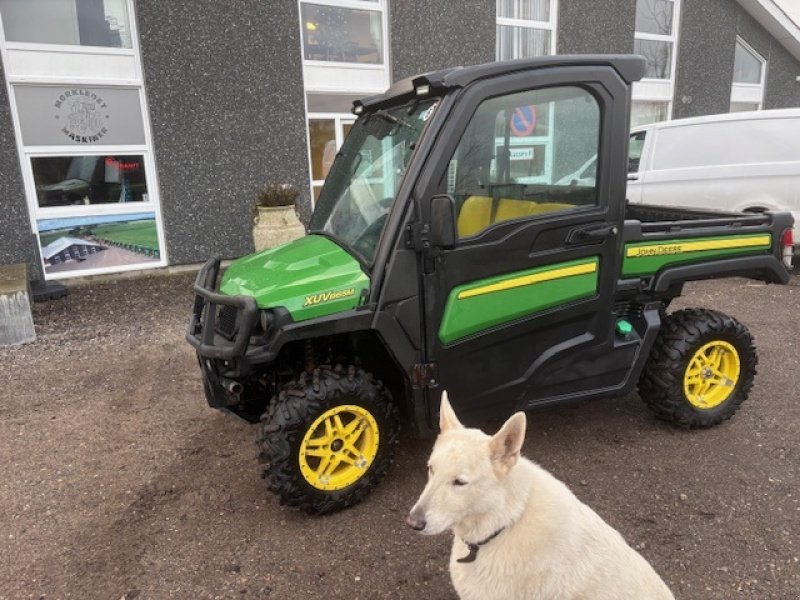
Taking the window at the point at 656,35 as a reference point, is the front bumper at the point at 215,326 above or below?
below

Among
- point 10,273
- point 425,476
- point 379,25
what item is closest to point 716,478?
point 425,476

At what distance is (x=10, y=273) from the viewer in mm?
7012

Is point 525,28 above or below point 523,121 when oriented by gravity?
above

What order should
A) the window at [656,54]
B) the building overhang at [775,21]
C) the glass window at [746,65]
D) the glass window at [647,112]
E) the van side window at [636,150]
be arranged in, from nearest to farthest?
the van side window at [636,150] → the window at [656,54] → the glass window at [647,112] → the building overhang at [775,21] → the glass window at [746,65]

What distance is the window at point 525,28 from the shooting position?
11.7 metres

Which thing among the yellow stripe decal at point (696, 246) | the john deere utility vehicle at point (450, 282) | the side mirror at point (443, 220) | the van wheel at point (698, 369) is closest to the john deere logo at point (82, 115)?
the john deere utility vehicle at point (450, 282)

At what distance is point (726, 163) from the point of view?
8383mm

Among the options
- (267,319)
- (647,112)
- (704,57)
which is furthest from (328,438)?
(704,57)

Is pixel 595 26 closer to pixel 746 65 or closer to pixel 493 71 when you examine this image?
pixel 746 65

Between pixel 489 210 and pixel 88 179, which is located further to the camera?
pixel 88 179

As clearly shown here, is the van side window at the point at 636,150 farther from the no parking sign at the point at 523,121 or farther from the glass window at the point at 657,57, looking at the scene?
the no parking sign at the point at 523,121

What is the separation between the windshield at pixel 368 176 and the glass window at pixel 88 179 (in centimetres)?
615

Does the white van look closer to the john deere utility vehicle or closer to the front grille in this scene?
the john deere utility vehicle

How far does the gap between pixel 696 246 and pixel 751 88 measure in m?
16.4
